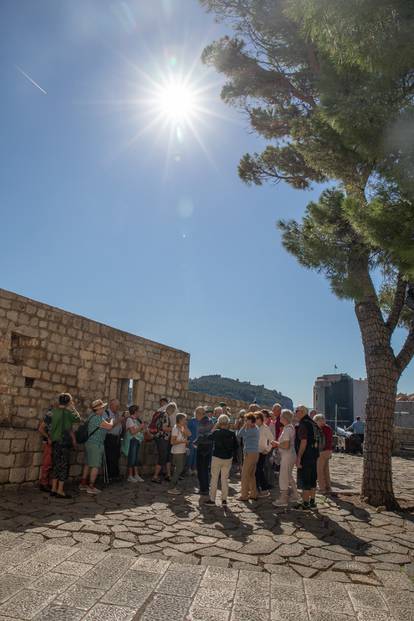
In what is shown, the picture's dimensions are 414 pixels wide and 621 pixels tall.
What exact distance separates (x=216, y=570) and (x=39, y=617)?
1600 mm

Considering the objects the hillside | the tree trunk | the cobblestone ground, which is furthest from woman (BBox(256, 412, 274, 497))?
the hillside

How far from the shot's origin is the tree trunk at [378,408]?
24.7 feet

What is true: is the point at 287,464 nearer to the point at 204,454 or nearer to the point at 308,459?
the point at 308,459

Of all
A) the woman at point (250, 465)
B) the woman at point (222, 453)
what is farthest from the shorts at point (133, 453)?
the woman at point (250, 465)

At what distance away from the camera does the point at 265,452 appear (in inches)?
311

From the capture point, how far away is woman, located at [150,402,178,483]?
29.9 feet

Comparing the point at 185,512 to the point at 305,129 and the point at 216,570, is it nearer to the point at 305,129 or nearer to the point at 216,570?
the point at 216,570

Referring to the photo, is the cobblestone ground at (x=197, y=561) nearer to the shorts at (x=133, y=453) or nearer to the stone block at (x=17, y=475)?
the stone block at (x=17, y=475)

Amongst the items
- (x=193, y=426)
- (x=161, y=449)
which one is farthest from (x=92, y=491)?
(x=193, y=426)

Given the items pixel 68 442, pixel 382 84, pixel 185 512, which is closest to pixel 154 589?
pixel 185 512

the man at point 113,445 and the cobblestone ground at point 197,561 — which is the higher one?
the man at point 113,445

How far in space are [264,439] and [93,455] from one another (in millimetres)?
2968

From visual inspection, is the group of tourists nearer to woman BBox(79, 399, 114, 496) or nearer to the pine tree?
woman BBox(79, 399, 114, 496)

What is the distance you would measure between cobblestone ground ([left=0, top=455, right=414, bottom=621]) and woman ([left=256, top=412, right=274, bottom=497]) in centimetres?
112
